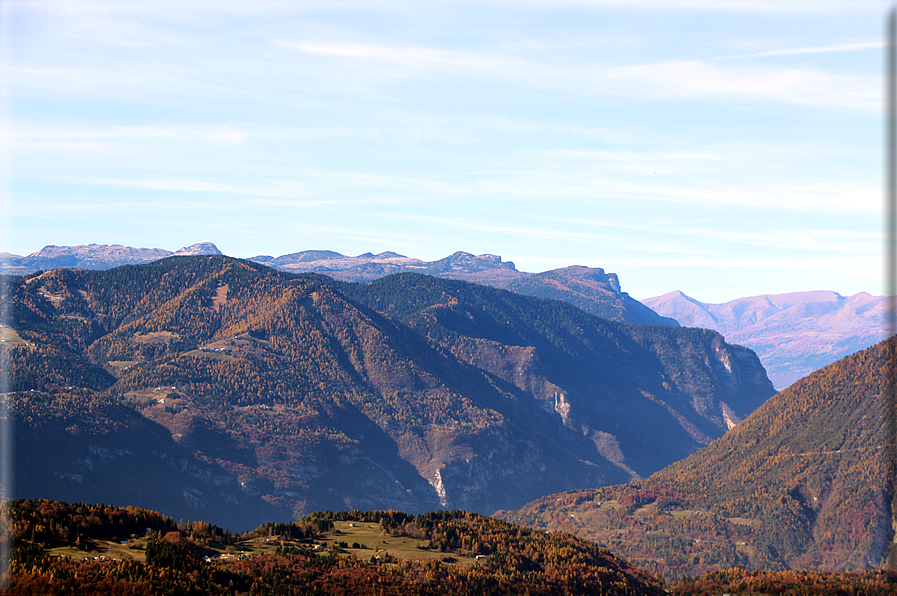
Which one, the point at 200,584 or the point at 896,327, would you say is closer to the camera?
the point at 896,327

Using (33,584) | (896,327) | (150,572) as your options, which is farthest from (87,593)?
(896,327)

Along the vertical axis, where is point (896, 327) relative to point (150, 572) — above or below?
above

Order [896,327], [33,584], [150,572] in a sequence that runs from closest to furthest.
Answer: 1. [896,327]
2. [33,584]
3. [150,572]

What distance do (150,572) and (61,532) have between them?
951 inches

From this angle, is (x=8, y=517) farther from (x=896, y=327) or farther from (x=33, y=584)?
(x=896, y=327)

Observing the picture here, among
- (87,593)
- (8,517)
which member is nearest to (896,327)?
(87,593)

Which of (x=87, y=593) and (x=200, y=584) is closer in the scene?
(x=87, y=593)

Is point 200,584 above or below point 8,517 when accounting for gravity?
below

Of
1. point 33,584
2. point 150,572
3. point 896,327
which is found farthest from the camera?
point 150,572

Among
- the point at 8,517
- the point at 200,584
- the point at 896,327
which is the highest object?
the point at 896,327

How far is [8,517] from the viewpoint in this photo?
191 m

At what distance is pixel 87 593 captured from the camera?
168 metres

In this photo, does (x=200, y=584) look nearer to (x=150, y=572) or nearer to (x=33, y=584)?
(x=150, y=572)

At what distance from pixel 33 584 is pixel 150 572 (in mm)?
30660
